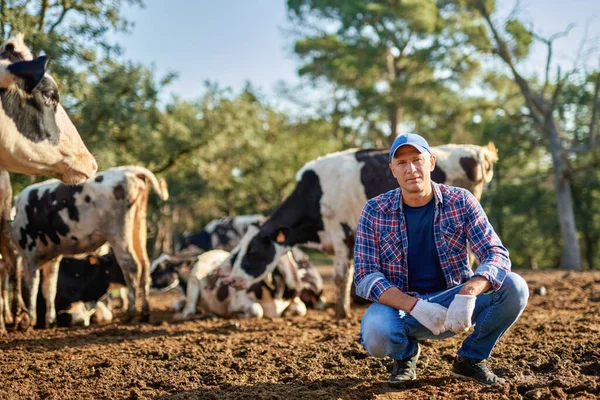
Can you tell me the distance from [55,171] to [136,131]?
10.3 meters

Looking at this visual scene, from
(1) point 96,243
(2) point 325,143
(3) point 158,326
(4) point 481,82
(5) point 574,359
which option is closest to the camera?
(5) point 574,359

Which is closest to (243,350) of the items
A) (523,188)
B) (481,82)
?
(481,82)

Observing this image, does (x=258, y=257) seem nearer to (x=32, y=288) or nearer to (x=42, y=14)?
(x=32, y=288)

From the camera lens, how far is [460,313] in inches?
125

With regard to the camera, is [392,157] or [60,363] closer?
[392,157]

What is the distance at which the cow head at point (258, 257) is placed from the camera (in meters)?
7.77

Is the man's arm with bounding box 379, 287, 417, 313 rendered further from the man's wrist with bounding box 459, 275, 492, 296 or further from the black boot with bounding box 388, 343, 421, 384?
the black boot with bounding box 388, 343, 421, 384

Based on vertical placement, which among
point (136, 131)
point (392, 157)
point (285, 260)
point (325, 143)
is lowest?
point (285, 260)

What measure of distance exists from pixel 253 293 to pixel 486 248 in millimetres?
5138

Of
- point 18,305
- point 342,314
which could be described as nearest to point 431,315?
point 342,314

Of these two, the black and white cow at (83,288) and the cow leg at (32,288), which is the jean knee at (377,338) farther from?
the black and white cow at (83,288)

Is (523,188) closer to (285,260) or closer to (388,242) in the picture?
(285,260)

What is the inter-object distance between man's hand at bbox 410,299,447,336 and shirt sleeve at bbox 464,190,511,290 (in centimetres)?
35

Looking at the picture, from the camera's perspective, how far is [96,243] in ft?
25.5
